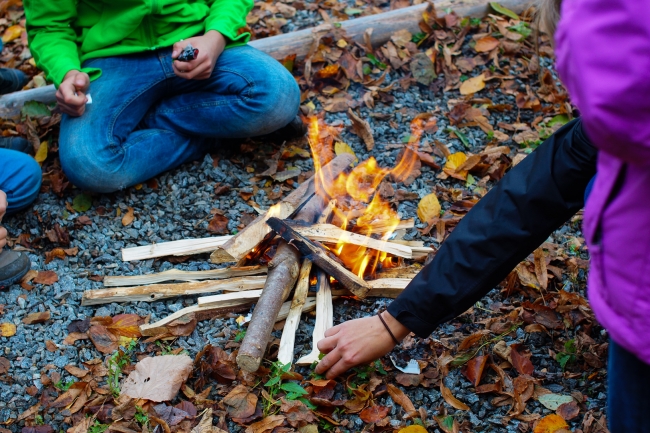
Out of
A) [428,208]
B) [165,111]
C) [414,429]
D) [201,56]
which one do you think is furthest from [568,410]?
[165,111]

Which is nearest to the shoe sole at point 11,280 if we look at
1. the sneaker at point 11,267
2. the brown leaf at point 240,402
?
the sneaker at point 11,267

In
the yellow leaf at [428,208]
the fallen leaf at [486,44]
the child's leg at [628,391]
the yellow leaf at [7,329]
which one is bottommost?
the yellow leaf at [7,329]

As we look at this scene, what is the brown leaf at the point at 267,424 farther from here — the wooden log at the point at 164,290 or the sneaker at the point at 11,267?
the sneaker at the point at 11,267

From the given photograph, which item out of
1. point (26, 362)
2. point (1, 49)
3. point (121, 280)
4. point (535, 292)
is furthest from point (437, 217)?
point (1, 49)

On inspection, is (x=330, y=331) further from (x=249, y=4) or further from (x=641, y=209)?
(x=249, y=4)

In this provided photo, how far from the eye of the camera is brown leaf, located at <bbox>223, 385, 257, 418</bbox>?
233 centimetres

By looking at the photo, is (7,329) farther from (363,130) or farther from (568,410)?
(568,410)

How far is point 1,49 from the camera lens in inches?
175

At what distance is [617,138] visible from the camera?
1087 millimetres

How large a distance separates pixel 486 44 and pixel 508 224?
276 centimetres

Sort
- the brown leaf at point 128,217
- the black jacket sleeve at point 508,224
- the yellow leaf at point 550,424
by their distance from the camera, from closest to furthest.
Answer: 1. the black jacket sleeve at point 508,224
2. the yellow leaf at point 550,424
3. the brown leaf at point 128,217

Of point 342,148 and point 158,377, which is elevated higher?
point 342,148

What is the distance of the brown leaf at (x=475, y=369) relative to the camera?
2.41 m

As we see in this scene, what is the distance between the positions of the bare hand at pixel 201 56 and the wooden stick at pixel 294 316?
133 centimetres
